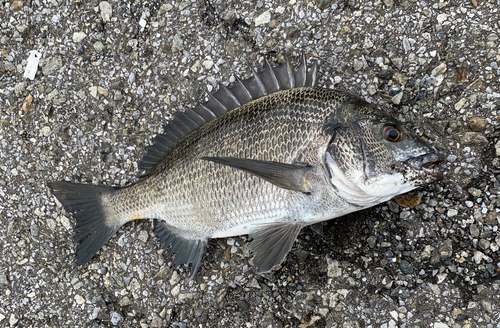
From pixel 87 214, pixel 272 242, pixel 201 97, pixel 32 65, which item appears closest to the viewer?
pixel 272 242

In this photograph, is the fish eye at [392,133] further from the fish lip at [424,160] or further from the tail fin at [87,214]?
the tail fin at [87,214]

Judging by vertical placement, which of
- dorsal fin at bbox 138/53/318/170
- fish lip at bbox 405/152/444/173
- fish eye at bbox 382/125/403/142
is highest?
dorsal fin at bbox 138/53/318/170

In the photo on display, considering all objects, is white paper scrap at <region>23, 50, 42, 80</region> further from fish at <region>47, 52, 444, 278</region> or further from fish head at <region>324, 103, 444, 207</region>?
fish head at <region>324, 103, 444, 207</region>

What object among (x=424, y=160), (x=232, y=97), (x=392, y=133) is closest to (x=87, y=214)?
(x=232, y=97)

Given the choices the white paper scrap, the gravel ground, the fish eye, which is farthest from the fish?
the white paper scrap

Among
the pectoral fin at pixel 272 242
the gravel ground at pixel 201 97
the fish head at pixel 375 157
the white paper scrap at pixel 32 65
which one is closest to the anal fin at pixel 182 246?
the gravel ground at pixel 201 97

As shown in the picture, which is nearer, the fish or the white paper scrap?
the fish

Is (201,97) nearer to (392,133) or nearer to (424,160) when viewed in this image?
(392,133)
